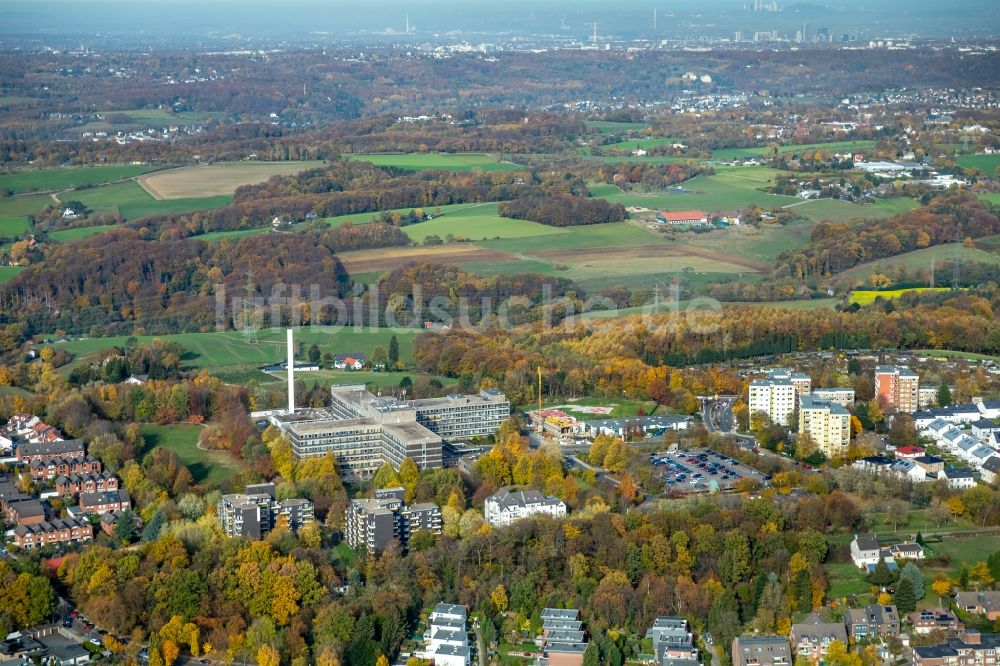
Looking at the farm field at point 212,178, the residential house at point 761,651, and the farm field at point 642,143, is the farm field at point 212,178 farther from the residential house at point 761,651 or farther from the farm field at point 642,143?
the residential house at point 761,651

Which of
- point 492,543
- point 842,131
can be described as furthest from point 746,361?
point 842,131

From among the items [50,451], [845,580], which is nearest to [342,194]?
[50,451]

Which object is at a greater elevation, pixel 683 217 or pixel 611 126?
pixel 683 217

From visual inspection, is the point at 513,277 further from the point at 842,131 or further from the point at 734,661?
the point at 842,131

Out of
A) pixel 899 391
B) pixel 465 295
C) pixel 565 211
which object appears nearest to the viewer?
pixel 899 391

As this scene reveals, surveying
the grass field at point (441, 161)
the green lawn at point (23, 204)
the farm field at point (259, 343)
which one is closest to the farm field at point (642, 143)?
the grass field at point (441, 161)

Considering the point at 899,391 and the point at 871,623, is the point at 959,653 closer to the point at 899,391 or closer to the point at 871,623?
the point at 871,623
